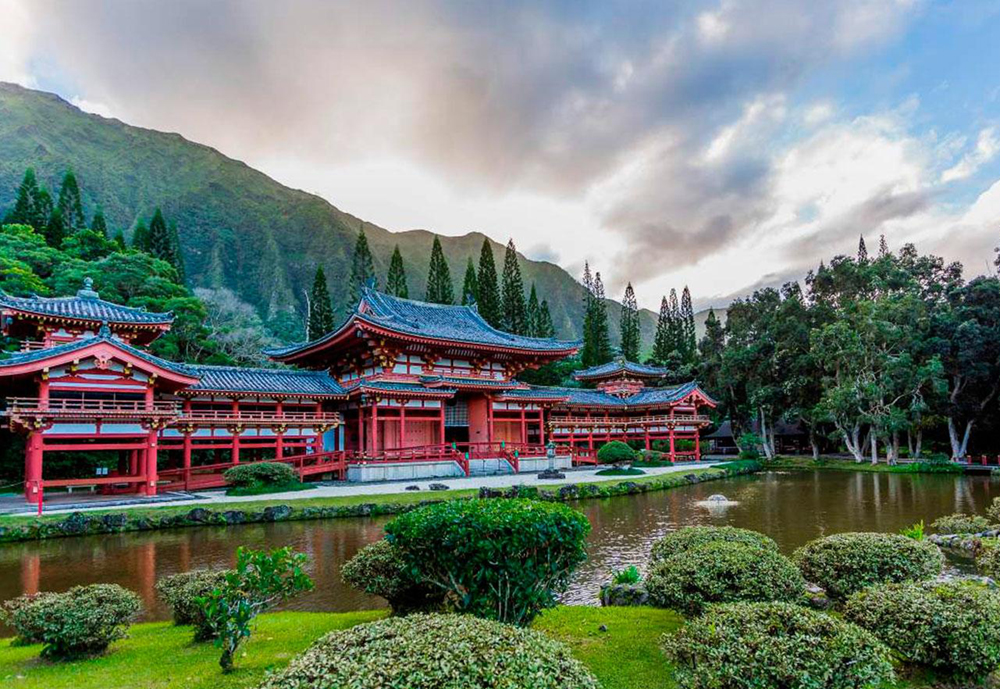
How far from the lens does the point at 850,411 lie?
32219 mm

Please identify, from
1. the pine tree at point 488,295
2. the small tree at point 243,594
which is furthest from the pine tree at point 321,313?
the small tree at point 243,594

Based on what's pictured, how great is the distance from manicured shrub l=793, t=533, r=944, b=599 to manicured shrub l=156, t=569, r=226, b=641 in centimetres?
639

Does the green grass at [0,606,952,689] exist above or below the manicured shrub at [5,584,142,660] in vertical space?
below

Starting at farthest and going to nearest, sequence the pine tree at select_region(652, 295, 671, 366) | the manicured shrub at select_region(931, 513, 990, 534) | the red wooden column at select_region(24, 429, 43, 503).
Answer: the pine tree at select_region(652, 295, 671, 366) < the red wooden column at select_region(24, 429, 43, 503) < the manicured shrub at select_region(931, 513, 990, 534)

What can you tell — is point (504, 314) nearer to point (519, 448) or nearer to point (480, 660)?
point (519, 448)

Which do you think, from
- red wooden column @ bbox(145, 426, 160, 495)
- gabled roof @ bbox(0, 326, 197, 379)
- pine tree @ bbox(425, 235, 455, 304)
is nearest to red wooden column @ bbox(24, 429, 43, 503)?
gabled roof @ bbox(0, 326, 197, 379)

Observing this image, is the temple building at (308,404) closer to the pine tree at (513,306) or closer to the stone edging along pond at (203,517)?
the stone edging along pond at (203,517)

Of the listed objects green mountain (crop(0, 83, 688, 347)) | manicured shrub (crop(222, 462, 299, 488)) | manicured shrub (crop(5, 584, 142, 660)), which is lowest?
manicured shrub (crop(222, 462, 299, 488))

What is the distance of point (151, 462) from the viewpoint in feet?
60.5

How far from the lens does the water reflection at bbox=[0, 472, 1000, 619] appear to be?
31.4 ft

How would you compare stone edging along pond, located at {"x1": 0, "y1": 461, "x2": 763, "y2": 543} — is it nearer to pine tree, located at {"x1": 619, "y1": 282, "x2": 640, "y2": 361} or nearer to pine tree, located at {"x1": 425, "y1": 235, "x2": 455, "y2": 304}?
pine tree, located at {"x1": 425, "y1": 235, "x2": 455, "y2": 304}

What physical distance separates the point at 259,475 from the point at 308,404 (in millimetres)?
6263

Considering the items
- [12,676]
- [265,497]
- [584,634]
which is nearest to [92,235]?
[265,497]

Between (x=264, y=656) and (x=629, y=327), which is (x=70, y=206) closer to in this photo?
(x=629, y=327)
